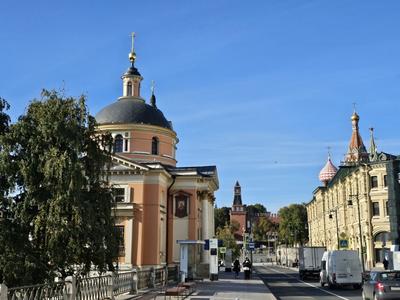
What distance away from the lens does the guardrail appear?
38.8ft

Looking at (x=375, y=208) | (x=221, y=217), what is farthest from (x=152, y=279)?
(x=221, y=217)

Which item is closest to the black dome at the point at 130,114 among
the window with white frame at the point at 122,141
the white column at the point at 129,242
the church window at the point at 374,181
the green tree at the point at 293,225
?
the window with white frame at the point at 122,141

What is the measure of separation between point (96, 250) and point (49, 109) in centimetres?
570

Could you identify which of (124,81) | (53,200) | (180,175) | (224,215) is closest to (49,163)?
(53,200)

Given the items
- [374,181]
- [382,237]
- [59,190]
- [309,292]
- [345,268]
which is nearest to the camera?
[59,190]

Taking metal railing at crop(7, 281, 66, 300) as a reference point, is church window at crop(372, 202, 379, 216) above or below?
above

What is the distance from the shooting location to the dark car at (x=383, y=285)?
60.9ft

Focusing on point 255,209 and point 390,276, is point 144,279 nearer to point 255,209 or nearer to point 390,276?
point 390,276

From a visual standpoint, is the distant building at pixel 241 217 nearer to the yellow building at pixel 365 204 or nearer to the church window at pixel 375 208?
the yellow building at pixel 365 204

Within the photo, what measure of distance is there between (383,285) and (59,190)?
12378 millimetres

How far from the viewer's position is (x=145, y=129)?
48.0 m

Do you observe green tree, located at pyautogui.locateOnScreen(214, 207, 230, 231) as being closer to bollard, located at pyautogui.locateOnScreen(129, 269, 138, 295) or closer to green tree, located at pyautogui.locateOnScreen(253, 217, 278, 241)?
green tree, located at pyautogui.locateOnScreen(253, 217, 278, 241)

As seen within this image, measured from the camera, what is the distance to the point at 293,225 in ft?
385

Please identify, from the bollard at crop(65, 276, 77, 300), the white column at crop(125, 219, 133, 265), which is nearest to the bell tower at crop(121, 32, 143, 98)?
the white column at crop(125, 219, 133, 265)
